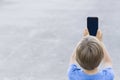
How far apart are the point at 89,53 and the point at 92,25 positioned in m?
0.20

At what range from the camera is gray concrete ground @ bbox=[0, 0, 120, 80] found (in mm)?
5381

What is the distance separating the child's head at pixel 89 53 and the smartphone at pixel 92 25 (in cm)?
12

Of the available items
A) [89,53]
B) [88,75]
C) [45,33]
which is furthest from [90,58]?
[45,33]

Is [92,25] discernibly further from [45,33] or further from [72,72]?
[45,33]

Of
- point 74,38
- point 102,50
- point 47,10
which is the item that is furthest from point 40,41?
point 102,50

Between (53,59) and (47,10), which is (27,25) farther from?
(53,59)

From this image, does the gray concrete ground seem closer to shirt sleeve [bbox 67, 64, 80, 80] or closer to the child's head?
shirt sleeve [bbox 67, 64, 80, 80]

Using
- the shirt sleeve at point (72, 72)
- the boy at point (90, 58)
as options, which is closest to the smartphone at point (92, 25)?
the boy at point (90, 58)

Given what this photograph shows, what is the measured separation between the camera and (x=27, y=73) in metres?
5.24

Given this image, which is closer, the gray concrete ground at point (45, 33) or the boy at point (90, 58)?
the boy at point (90, 58)

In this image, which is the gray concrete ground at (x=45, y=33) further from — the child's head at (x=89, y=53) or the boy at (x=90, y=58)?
the child's head at (x=89, y=53)

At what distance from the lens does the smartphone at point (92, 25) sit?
2.00m

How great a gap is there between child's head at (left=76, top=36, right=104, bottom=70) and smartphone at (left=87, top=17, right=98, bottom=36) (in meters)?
0.12

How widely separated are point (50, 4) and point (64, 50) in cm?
343
